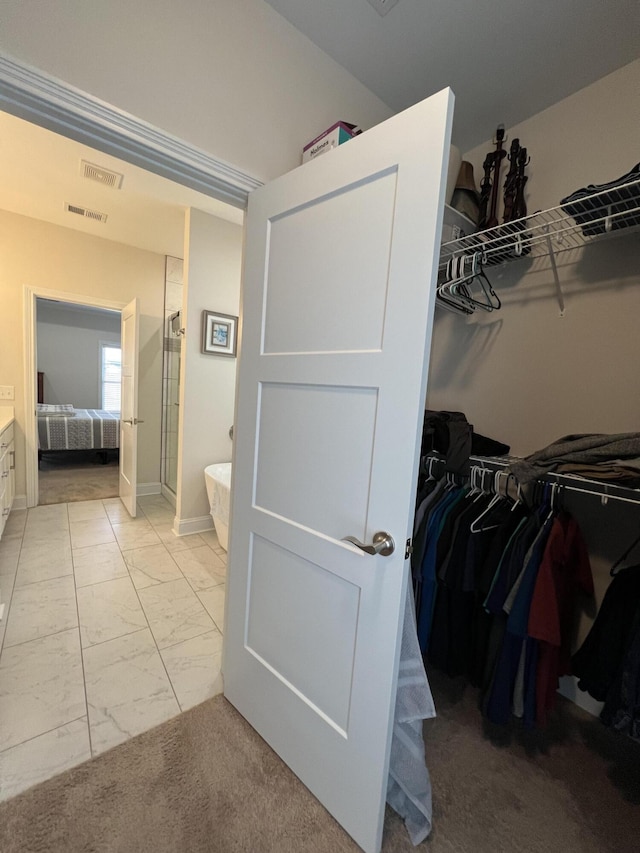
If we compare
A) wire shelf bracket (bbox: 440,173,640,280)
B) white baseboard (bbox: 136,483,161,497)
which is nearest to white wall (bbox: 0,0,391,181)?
wire shelf bracket (bbox: 440,173,640,280)

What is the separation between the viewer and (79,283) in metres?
3.54

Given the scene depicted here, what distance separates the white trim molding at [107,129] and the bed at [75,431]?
4714 millimetres

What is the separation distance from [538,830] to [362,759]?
2.19 feet

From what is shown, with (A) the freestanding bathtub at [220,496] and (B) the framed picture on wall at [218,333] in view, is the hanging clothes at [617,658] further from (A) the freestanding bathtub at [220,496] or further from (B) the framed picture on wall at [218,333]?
(B) the framed picture on wall at [218,333]

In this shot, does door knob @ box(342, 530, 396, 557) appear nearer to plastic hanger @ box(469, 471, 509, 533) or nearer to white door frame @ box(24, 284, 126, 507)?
plastic hanger @ box(469, 471, 509, 533)

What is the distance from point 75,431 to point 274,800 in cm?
507

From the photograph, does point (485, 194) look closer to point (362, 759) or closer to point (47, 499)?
point (362, 759)

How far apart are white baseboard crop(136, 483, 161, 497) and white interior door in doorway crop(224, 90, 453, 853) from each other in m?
3.23

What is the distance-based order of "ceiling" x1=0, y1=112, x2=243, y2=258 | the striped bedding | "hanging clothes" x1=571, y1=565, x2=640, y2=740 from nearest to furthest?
"hanging clothes" x1=571, y1=565, x2=640, y2=740 → "ceiling" x1=0, y1=112, x2=243, y2=258 → the striped bedding

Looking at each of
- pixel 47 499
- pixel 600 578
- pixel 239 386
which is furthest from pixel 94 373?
pixel 600 578

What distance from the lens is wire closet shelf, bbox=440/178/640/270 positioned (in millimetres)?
1175

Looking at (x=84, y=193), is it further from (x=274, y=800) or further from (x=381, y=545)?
(x=274, y=800)

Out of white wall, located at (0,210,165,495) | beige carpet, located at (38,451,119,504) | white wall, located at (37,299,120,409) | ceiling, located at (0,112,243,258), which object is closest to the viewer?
ceiling, located at (0,112,243,258)

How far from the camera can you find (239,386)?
140 centimetres
